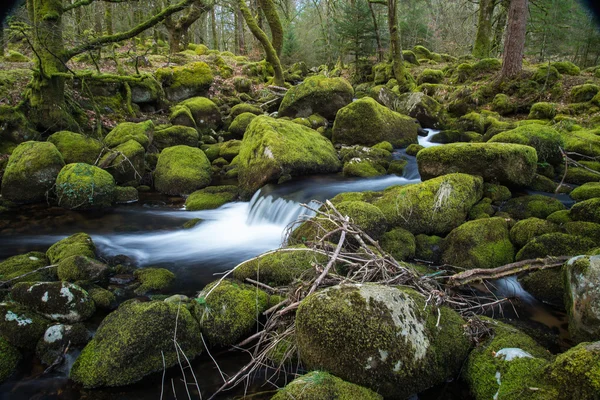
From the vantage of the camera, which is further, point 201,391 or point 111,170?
point 111,170

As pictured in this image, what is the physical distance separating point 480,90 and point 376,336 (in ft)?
45.7

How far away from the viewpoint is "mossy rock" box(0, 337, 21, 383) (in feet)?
11.5

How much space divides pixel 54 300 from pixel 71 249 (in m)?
1.87

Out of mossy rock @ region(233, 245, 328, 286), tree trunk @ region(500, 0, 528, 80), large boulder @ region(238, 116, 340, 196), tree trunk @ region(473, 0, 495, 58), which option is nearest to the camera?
mossy rock @ region(233, 245, 328, 286)

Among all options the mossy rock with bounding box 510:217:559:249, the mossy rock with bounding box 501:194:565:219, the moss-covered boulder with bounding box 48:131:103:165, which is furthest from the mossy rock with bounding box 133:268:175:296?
the mossy rock with bounding box 501:194:565:219

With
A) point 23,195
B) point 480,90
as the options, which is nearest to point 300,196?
point 23,195

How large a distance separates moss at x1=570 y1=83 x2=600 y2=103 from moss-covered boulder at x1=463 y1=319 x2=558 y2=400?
11.9 m

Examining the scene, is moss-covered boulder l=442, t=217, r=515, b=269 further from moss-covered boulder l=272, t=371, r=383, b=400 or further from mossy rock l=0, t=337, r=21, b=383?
mossy rock l=0, t=337, r=21, b=383

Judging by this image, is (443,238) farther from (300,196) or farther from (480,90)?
(480,90)

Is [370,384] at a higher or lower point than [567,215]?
lower

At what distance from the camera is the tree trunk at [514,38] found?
13047 millimetres

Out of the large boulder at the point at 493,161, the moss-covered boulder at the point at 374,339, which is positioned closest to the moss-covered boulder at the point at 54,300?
the moss-covered boulder at the point at 374,339

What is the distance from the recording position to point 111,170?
9.68m

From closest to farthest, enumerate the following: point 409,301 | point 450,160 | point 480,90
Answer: point 409,301 < point 450,160 < point 480,90
